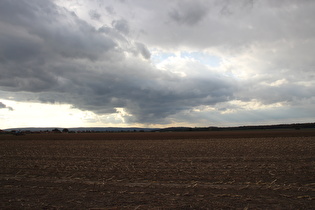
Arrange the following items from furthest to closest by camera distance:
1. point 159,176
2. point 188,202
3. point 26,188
Answer: 1. point 159,176
2. point 26,188
3. point 188,202

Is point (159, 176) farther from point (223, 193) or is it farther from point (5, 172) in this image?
point (5, 172)

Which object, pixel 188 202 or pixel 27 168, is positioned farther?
pixel 27 168

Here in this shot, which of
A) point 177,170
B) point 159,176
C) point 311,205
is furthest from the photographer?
point 177,170

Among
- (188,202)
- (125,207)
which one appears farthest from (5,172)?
(188,202)

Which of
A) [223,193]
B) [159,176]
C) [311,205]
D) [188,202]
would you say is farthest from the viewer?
[159,176]

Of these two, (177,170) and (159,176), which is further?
(177,170)

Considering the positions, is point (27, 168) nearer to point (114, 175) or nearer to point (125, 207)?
point (114, 175)

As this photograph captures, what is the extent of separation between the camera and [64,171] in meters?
14.9

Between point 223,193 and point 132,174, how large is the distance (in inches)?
242

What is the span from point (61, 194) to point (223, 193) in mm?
7180

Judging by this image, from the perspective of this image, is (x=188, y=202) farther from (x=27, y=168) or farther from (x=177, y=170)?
(x=27, y=168)

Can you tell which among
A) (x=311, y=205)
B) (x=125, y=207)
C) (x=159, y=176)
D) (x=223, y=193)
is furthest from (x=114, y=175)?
(x=311, y=205)

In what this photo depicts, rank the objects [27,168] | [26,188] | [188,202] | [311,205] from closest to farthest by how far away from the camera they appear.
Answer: [311,205] → [188,202] → [26,188] → [27,168]

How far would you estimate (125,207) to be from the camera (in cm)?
783
